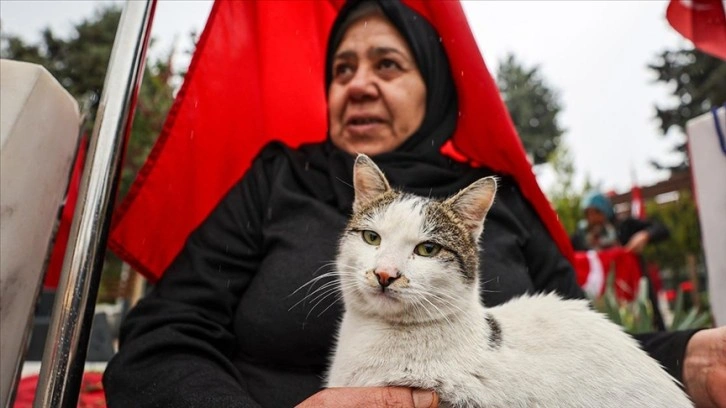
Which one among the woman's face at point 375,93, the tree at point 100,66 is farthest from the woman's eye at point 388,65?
the tree at point 100,66

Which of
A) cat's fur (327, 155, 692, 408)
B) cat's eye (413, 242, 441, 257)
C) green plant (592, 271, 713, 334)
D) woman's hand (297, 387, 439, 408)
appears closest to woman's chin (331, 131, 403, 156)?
cat's fur (327, 155, 692, 408)

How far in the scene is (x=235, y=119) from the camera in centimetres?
154

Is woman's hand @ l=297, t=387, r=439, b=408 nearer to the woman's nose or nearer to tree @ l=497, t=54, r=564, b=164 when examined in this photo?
the woman's nose

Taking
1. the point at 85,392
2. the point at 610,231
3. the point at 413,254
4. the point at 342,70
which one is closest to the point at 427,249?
the point at 413,254

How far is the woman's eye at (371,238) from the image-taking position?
819mm

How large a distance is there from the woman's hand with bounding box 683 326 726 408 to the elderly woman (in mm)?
21

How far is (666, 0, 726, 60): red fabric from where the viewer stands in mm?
1183

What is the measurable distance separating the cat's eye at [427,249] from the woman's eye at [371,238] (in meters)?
0.07

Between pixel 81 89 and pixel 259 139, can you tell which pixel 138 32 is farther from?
pixel 81 89

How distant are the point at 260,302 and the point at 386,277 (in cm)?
44

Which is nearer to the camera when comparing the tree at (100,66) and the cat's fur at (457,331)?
the cat's fur at (457,331)

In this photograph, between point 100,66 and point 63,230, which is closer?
point 63,230

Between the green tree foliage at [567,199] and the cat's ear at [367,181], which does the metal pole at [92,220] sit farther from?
the green tree foliage at [567,199]

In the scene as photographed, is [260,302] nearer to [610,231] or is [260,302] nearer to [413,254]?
[413,254]
